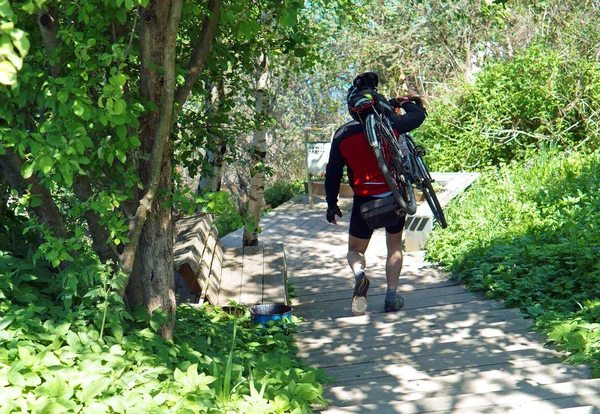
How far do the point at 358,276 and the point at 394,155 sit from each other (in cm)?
109

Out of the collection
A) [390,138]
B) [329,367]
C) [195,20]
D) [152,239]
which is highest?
[195,20]

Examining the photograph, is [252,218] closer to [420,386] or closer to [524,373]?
[420,386]

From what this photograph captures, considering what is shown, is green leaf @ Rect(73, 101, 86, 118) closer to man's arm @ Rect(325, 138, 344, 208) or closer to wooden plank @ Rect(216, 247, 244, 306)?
man's arm @ Rect(325, 138, 344, 208)

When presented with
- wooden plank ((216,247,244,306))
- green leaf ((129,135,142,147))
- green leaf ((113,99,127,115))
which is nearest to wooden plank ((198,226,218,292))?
wooden plank ((216,247,244,306))

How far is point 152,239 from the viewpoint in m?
4.48

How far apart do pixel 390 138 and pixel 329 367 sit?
6.79 ft

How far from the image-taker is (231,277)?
7.39 metres

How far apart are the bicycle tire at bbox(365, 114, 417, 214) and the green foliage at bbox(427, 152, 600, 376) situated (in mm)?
1194

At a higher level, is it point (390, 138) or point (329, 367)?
point (390, 138)

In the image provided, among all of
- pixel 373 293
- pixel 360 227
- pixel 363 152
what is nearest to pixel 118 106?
pixel 363 152

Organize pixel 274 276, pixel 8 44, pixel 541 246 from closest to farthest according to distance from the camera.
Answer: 1. pixel 8 44
2. pixel 274 276
3. pixel 541 246

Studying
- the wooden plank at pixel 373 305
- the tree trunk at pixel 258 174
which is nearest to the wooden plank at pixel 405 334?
the wooden plank at pixel 373 305

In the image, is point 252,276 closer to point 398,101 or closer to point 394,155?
point 394,155

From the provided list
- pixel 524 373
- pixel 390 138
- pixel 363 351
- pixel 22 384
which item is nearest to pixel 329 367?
pixel 363 351
